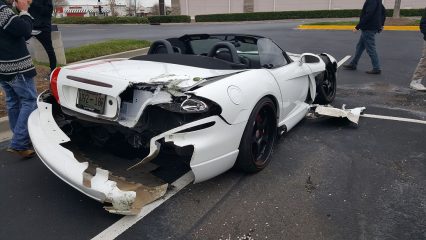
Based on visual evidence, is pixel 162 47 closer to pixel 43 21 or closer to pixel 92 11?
pixel 43 21

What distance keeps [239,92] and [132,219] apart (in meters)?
1.33

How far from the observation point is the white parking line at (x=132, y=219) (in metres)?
2.66

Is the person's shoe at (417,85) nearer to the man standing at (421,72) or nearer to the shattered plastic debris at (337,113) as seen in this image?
the man standing at (421,72)

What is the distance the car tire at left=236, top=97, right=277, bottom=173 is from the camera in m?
3.24

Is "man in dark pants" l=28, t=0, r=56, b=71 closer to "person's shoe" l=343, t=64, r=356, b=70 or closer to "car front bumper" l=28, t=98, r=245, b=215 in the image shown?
"car front bumper" l=28, t=98, r=245, b=215

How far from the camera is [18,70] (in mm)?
3840

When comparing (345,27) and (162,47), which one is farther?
(345,27)

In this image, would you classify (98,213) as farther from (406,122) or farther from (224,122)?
(406,122)

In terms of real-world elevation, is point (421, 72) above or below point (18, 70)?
below

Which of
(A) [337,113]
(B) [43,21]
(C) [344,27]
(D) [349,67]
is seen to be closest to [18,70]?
(B) [43,21]

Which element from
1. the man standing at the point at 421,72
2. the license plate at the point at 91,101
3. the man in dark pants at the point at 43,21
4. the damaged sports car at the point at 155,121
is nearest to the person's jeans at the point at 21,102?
the damaged sports car at the point at 155,121

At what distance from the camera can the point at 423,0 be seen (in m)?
34.1

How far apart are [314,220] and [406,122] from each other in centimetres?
294

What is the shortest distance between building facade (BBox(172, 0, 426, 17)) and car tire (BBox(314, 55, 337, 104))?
33.9 meters
